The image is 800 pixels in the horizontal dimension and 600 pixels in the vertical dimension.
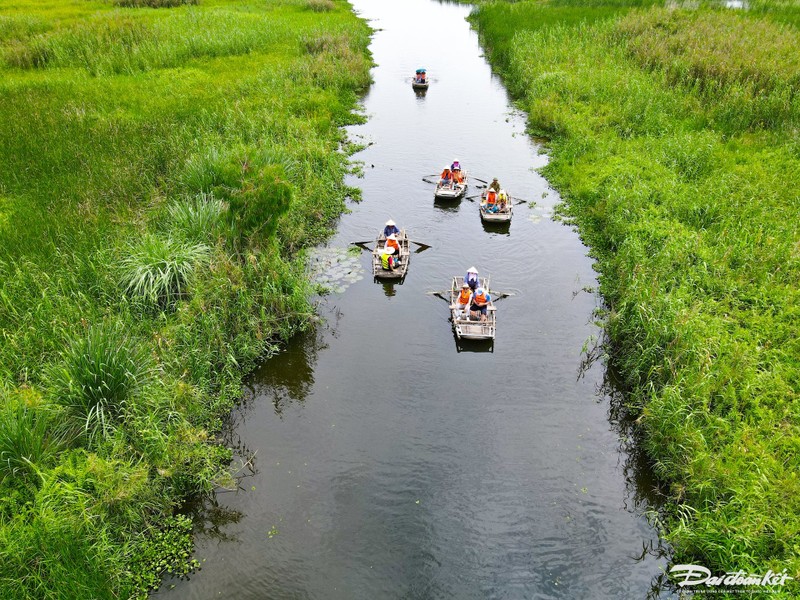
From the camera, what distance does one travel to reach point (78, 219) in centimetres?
1622

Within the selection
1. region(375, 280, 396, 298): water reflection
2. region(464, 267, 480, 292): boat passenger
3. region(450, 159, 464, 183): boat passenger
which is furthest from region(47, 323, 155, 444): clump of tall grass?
region(450, 159, 464, 183): boat passenger

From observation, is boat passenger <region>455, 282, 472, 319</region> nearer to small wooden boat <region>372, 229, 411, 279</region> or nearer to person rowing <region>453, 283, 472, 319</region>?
person rowing <region>453, 283, 472, 319</region>

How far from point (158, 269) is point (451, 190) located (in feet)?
45.2

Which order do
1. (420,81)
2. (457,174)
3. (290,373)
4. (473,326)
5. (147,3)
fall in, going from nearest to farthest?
(290,373) < (473,326) < (457,174) < (420,81) < (147,3)

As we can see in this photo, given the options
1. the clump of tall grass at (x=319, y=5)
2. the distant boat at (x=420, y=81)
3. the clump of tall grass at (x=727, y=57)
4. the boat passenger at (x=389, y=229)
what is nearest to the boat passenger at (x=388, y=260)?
the boat passenger at (x=389, y=229)

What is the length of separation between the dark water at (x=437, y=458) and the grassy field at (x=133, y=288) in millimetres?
1224

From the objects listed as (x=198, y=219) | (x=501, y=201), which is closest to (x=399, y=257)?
(x=501, y=201)

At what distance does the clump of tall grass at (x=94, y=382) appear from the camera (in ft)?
33.6

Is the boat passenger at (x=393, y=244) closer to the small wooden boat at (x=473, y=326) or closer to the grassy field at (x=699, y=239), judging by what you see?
the small wooden boat at (x=473, y=326)

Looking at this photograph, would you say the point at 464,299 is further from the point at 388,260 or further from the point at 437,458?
the point at 437,458

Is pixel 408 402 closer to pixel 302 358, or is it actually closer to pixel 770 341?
pixel 302 358

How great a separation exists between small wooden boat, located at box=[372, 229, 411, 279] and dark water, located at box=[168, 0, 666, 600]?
1.49 ft

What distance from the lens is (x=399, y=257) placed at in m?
18.6

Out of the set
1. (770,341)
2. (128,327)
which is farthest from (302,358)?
(770,341)
